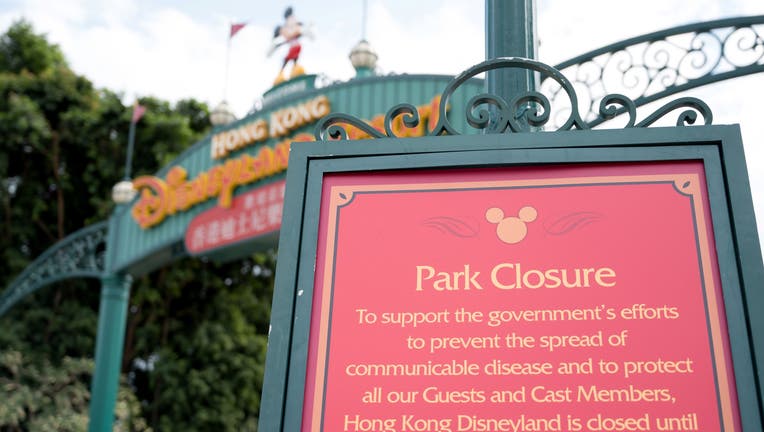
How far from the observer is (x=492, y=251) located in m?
1.90

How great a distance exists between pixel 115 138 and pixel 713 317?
16894 mm

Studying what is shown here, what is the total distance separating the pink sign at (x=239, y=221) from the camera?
953cm

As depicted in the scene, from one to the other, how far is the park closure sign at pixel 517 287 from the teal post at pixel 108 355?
34.1 feet

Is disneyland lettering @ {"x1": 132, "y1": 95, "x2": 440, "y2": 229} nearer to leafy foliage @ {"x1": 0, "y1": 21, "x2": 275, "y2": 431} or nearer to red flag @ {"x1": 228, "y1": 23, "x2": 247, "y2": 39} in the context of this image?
red flag @ {"x1": 228, "y1": 23, "x2": 247, "y2": 39}

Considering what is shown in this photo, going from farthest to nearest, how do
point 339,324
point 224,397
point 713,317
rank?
point 224,397 → point 339,324 → point 713,317

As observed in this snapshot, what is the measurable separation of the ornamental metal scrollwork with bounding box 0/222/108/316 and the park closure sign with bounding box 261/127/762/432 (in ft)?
36.6

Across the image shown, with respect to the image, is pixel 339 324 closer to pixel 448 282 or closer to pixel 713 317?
pixel 448 282

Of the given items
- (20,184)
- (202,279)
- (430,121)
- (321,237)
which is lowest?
(321,237)

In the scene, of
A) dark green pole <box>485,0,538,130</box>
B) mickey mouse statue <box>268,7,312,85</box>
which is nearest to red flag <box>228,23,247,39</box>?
mickey mouse statue <box>268,7,312,85</box>

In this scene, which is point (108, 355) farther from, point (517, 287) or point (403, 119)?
point (517, 287)

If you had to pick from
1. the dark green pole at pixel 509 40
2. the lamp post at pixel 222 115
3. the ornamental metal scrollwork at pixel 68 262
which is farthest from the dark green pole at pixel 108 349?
the dark green pole at pixel 509 40

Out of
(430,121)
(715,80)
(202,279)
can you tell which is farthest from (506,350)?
(202,279)

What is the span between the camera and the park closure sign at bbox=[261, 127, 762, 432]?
1.69 metres

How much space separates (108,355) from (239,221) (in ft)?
11.2
